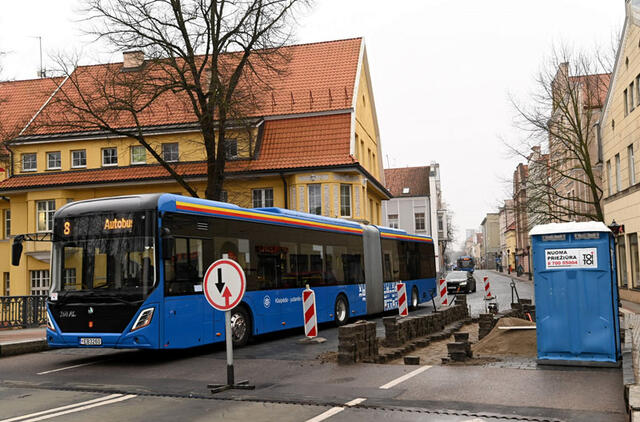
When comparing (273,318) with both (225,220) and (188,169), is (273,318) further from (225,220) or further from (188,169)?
(188,169)

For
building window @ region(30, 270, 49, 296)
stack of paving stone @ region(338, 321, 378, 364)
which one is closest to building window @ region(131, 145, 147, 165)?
building window @ region(30, 270, 49, 296)

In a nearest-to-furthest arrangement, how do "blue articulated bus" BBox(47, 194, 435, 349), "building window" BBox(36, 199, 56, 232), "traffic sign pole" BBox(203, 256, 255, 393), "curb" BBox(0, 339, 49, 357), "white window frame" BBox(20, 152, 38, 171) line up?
1. "traffic sign pole" BBox(203, 256, 255, 393)
2. "blue articulated bus" BBox(47, 194, 435, 349)
3. "curb" BBox(0, 339, 49, 357)
4. "building window" BBox(36, 199, 56, 232)
5. "white window frame" BBox(20, 152, 38, 171)

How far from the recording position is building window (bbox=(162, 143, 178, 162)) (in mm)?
38156

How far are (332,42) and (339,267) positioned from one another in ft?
80.1

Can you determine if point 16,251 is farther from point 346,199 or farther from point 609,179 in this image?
point 609,179

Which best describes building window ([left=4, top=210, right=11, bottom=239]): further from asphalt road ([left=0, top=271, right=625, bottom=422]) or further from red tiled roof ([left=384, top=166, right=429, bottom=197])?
red tiled roof ([left=384, top=166, right=429, bottom=197])

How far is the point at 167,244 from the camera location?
12.9m

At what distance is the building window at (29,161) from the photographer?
40.0 metres

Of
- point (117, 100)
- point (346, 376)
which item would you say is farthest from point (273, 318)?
point (117, 100)

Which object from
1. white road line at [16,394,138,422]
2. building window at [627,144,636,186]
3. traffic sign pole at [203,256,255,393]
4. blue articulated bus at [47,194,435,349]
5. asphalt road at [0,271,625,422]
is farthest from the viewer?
building window at [627,144,636,186]

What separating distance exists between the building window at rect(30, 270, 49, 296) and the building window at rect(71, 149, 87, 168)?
6.02m

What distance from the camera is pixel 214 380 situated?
1113 centimetres

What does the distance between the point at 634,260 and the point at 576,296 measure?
74.2 feet

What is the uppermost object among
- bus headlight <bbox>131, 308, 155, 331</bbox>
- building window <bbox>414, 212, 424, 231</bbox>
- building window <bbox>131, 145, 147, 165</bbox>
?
building window <bbox>131, 145, 147, 165</bbox>
